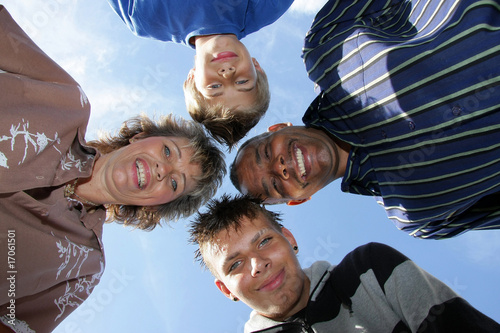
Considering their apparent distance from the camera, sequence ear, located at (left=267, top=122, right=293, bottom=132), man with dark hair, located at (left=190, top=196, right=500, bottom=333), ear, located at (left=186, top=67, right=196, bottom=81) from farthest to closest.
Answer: ear, located at (left=267, top=122, right=293, bottom=132), ear, located at (left=186, top=67, right=196, bottom=81), man with dark hair, located at (left=190, top=196, right=500, bottom=333)

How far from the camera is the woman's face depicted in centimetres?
267

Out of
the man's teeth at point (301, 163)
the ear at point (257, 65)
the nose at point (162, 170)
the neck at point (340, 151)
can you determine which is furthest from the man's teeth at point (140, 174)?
the neck at point (340, 151)

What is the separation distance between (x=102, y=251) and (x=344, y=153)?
235 cm

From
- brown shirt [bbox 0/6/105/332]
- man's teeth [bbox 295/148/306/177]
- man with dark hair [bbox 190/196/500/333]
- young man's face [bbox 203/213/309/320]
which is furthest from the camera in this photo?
Result: man's teeth [bbox 295/148/306/177]

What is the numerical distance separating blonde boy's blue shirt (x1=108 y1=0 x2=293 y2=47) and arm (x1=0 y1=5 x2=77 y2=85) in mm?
1442

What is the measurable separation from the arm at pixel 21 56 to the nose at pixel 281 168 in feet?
6.41

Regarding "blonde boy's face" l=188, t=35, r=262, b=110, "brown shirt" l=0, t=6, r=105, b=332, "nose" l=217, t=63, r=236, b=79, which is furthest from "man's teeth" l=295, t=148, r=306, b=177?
"brown shirt" l=0, t=6, r=105, b=332

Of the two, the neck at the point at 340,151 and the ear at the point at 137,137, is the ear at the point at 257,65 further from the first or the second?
the ear at the point at 137,137

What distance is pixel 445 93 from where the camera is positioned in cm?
216

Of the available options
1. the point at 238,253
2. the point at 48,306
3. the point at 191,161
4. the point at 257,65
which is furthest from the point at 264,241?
the point at 257,65

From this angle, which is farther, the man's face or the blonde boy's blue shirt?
the man's face

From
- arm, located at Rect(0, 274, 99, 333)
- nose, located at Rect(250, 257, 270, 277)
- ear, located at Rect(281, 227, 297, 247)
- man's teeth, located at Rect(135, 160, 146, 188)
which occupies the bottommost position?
arm, located at Rect(0, 274, 99, 333)

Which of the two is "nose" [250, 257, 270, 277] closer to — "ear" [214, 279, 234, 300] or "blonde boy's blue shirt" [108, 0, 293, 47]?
"ear" [214, 279, 234, 300]

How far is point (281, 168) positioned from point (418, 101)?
1434 millimetres
